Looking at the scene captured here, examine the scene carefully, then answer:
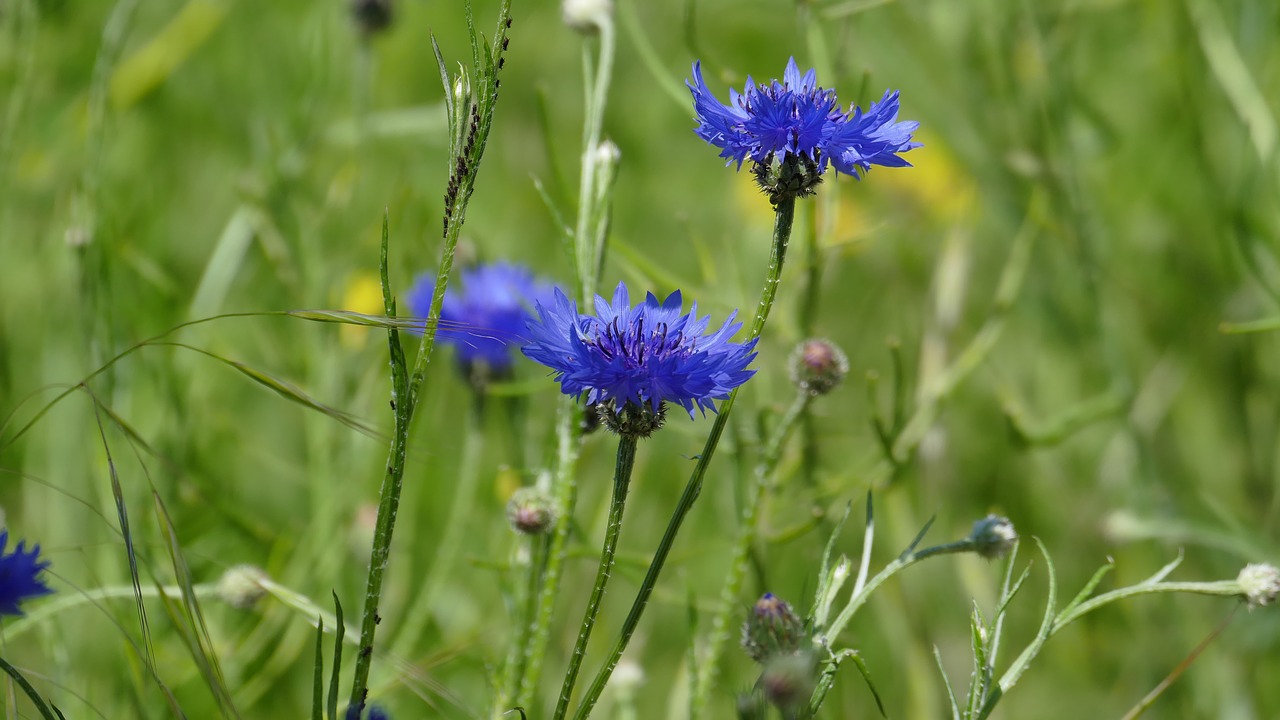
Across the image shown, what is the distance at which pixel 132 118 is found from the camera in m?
1.46

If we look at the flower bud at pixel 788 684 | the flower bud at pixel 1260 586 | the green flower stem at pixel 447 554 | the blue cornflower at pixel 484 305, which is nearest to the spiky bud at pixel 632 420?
the flower bud at pixel 788 684

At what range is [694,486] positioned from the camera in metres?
0.49

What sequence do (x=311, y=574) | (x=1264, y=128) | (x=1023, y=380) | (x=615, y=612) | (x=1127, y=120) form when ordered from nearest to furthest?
1. (x=311, y=574)
2. (x=1264, y=128)
3. (x=615, y=612)
4. (x=1023, y=380)
5. (x=1127, y=120)

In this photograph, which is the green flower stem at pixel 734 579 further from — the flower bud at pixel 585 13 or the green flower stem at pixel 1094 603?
the flower bud at pixel 585 13

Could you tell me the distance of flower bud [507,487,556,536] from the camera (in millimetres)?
655

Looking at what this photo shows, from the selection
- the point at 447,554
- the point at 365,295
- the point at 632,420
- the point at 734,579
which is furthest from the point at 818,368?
the point at 365,295

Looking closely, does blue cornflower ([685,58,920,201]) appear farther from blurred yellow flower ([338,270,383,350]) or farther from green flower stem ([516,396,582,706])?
blurred yellow flower ([338,270,383,350])

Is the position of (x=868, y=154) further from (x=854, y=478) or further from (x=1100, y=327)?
(x=1100, y=327)

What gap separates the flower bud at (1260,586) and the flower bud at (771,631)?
0.23 m

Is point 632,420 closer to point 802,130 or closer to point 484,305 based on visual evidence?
point 802,130

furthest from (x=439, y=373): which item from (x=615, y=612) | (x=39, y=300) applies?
(x=39, y=300)

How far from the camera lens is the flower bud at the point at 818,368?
27.9 inches

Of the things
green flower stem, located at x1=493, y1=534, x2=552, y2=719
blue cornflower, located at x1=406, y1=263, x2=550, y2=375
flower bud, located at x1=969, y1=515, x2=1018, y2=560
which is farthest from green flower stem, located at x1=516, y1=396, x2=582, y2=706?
blue cornflower, located at x1=406, y1=263, x2=550, y2=375

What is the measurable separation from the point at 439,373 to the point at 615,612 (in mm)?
344
